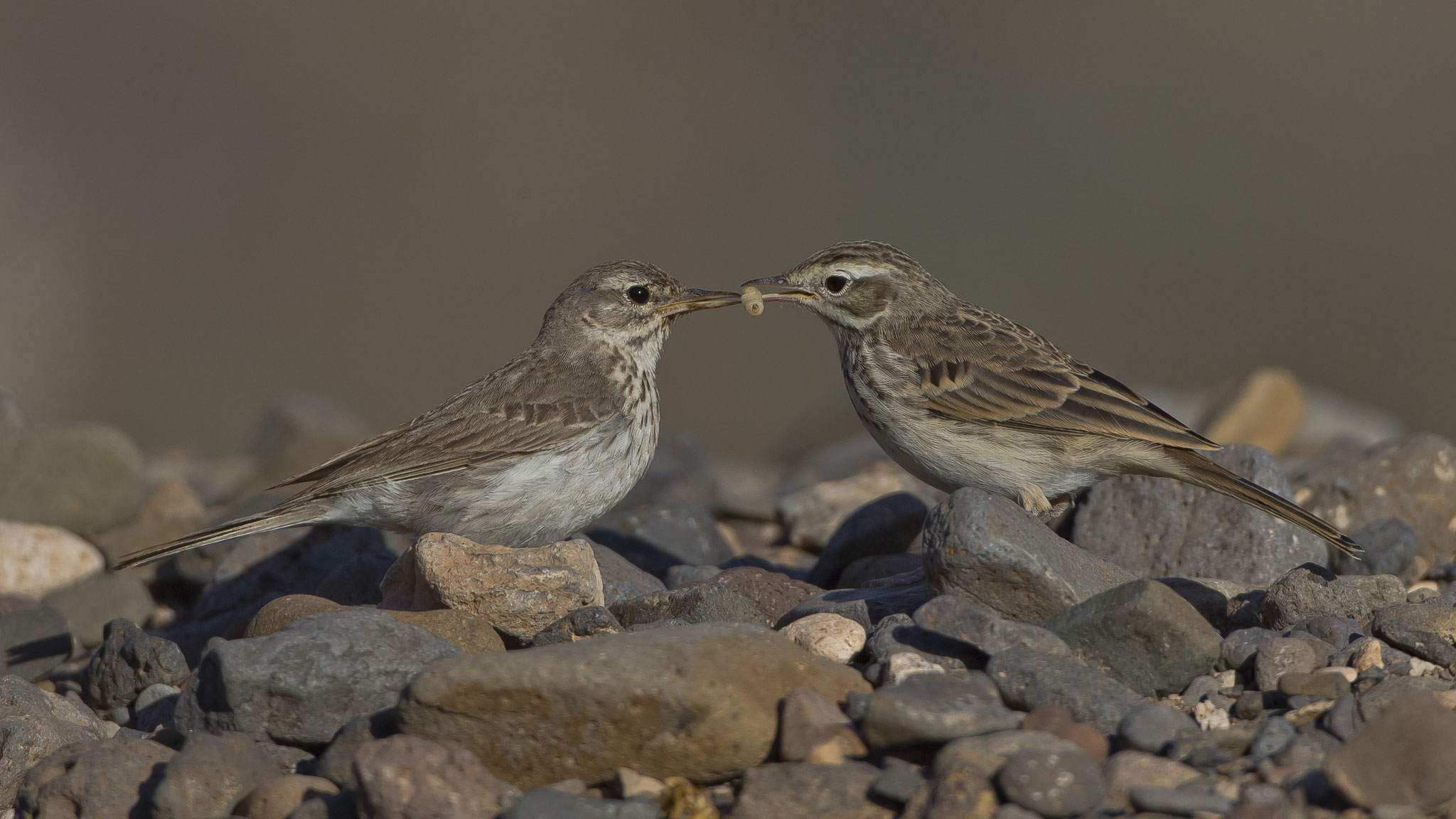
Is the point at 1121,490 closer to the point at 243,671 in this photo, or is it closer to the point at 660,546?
the point at 660,546

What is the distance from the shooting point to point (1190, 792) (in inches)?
163

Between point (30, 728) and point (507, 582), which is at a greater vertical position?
point (507, 582)

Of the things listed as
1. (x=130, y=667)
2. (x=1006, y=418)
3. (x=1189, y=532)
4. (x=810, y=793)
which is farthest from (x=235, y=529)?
(x=1189, y=532)

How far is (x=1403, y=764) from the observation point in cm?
401

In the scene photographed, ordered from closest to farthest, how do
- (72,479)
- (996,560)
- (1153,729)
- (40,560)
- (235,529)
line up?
(1153,729) → (996,560) → (235,529) → (40,560) → (72,479)

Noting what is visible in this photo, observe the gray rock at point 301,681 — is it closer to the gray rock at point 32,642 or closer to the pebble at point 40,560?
the gray rock at point 32,642

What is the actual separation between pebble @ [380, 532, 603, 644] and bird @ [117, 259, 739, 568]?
961 mm

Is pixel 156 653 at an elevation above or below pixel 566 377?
below

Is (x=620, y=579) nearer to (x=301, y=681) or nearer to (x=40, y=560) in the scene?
(x=301, y=681)

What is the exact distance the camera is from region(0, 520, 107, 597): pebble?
29.0 feet

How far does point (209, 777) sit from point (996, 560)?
317 centimetres

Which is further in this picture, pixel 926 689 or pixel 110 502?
pixel 110 502

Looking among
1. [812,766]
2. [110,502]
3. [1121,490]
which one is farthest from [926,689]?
[110,502]

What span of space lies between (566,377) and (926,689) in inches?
163
